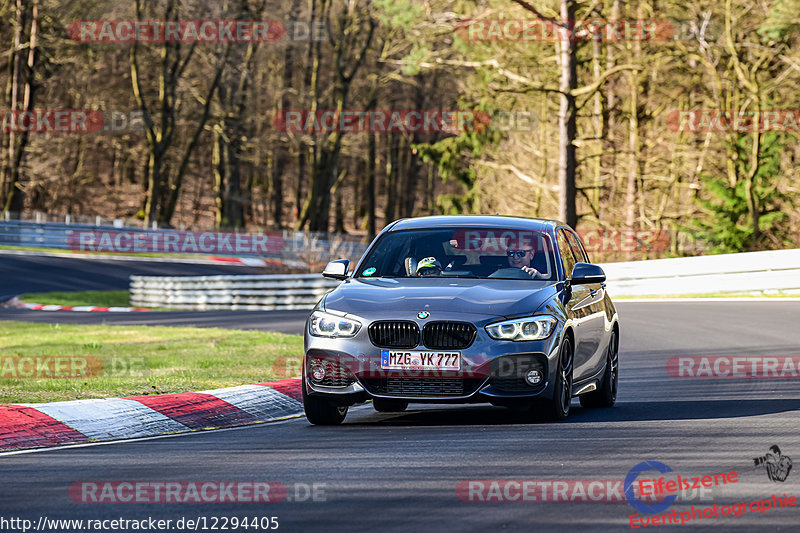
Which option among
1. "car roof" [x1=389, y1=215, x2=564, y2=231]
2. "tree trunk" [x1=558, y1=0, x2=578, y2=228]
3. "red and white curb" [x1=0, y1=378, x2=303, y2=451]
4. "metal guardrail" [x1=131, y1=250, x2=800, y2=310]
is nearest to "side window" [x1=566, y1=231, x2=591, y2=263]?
"car roof" [x1=389, y1=215, x2=564, y2=231]

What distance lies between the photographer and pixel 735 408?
10.4m

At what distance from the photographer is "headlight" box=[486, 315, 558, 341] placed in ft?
29.1

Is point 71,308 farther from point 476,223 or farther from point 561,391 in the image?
point 561,391

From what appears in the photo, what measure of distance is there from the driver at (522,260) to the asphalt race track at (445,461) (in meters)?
1.20

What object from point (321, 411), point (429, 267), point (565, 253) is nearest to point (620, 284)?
point (565, 253)

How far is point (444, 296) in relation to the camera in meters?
9.12

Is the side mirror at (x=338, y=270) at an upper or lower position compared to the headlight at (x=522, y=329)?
upper

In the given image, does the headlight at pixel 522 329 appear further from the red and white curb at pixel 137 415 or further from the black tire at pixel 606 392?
the red and white curb at pixel 137 415

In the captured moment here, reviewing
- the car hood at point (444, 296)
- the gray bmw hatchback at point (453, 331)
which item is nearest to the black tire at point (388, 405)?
the gray bmw hatchback at point (453, 331)

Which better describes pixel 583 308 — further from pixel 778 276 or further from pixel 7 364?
pixel 778 276

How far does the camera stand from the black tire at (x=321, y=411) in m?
9.40

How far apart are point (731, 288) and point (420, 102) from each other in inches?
1876

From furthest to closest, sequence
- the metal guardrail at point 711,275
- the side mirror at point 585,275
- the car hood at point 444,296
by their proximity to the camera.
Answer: the metal guardrail at point 711,275 → the side mirror at point 585,275 → the car hood at point 444,296

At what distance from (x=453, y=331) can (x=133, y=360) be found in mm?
7478
